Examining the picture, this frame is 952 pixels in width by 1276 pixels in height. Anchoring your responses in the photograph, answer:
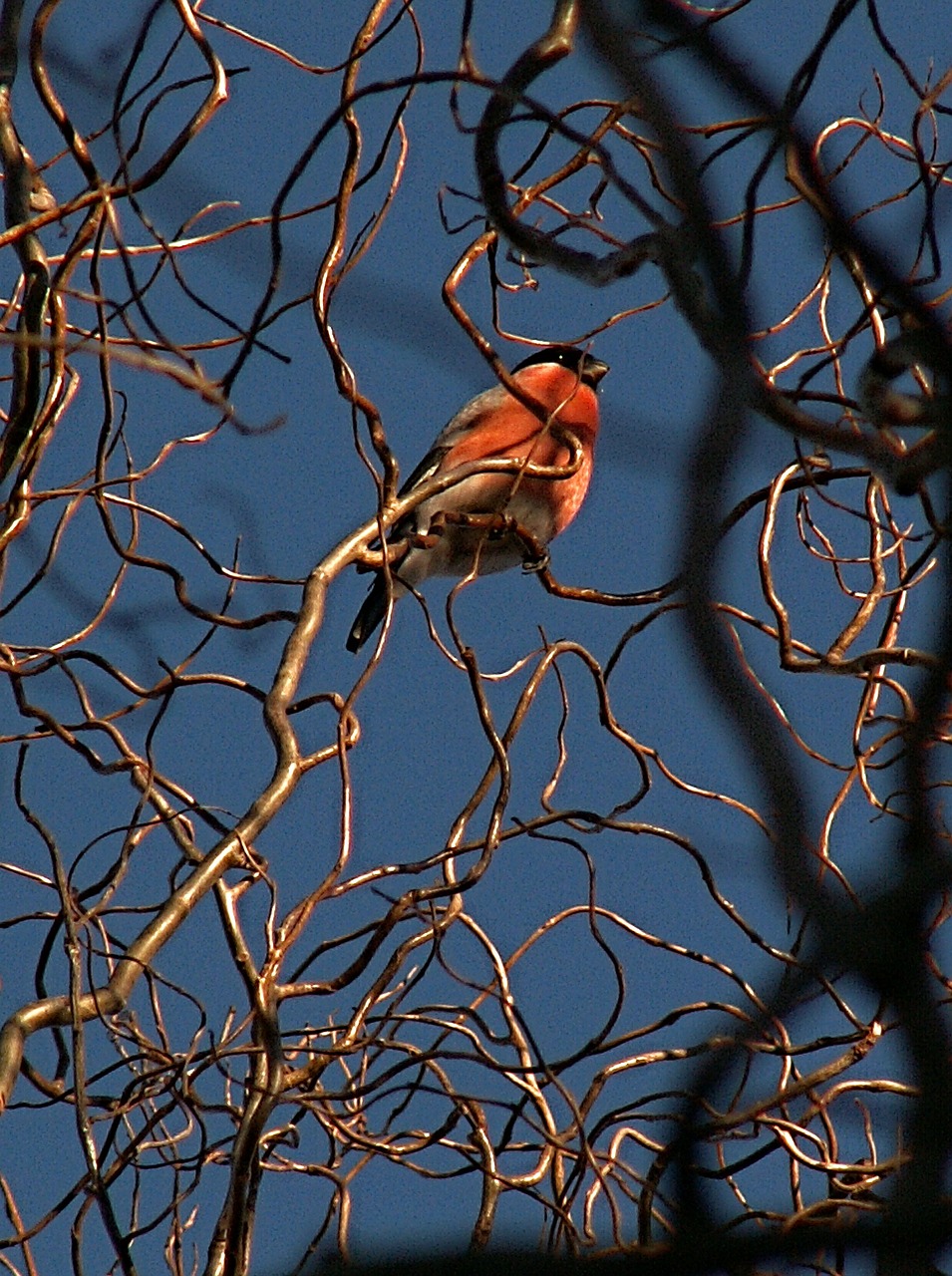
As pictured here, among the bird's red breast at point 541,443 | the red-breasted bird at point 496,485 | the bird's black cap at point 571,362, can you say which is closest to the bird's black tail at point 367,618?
the red-breasted bird at point 496,485

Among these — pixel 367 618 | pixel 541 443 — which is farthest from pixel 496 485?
pixel 367 618

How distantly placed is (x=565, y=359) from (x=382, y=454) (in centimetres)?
254

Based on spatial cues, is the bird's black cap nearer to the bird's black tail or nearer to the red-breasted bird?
the red-breasted bird

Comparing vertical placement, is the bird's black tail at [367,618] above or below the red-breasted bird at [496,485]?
below

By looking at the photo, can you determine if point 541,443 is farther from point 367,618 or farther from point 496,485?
point 367,618

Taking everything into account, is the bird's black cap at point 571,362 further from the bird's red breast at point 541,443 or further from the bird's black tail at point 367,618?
the bird's black tail at point 367,618

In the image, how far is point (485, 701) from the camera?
215 cm

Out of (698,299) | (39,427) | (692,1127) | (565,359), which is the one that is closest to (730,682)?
(692,1127)

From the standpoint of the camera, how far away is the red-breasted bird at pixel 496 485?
3982 millimetres

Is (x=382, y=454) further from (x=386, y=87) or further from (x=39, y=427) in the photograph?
(x=386, y=87)

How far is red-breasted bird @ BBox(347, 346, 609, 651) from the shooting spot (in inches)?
157

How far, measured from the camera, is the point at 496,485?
4062mm

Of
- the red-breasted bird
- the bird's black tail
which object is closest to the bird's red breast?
the red-breasted bird

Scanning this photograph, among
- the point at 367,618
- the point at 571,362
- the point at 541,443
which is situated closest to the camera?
the point at 367,618
